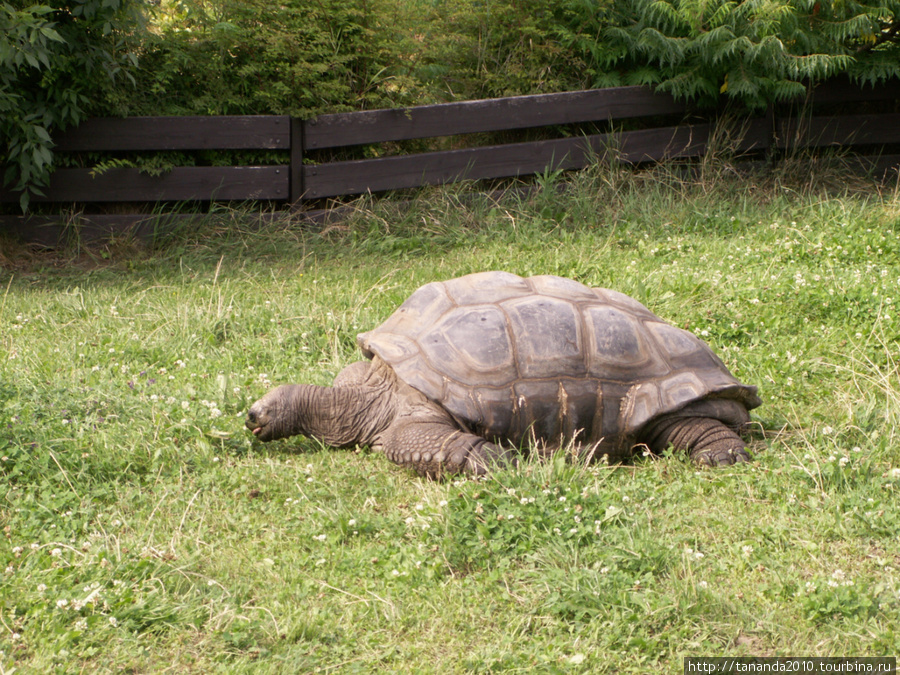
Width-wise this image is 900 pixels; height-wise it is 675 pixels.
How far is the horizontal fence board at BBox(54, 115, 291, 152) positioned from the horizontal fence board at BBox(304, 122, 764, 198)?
531mm

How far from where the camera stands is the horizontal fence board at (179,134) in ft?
25.2

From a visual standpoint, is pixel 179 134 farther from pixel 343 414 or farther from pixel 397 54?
pixel 343 414

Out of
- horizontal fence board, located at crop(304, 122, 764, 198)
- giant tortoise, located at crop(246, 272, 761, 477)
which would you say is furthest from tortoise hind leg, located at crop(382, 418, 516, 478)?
horizontal fence board, located at crop(304, 122, 764, 198)

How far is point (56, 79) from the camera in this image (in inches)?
290

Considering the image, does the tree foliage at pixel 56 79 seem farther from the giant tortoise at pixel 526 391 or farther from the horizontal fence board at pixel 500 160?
the giant tortoise at pixel 526 391

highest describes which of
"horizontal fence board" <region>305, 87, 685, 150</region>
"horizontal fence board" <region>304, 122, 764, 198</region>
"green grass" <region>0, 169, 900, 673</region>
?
"horizontal fence board" <region>305, 87, 685, 150</region>

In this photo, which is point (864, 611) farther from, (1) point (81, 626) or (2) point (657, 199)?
(2) point (657, 199)

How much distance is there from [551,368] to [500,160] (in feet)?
16.7

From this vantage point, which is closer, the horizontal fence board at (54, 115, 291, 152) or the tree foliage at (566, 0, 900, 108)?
the horizontal fence board at (54, 115, 291, 152)

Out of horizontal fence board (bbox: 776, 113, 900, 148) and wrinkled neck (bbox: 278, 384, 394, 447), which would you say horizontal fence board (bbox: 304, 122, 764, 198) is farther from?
wrinkled neck (bbox: 278, 384, 394, 447)

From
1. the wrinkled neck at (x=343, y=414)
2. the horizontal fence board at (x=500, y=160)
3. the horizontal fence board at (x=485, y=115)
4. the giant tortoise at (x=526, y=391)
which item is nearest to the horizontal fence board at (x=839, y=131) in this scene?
the horizontal fence board at (x=500, y=160)

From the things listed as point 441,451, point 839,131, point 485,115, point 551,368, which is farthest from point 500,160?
point 441,451

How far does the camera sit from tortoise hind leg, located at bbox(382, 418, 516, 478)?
3525 millimetres

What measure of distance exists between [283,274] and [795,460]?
477 centimetres
